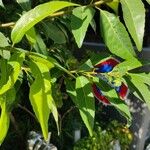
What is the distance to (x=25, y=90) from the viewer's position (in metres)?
3.06

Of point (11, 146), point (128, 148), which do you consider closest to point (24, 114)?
point (11, 146)

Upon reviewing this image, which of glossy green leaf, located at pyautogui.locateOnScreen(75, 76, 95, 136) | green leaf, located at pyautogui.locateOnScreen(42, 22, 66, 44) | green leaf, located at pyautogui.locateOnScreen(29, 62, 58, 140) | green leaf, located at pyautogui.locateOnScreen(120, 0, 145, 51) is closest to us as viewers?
green leaf, located at pyautogui.locateOnScreen(29, 62, 58, 140)

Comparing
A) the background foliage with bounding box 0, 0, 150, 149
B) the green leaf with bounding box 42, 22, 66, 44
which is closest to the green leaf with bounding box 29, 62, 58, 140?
the background foliage with bounding box 0, 0, 150, 149

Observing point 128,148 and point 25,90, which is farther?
point 128,148

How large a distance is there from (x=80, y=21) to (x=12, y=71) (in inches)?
8.2

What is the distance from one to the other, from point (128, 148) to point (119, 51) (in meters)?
2.77

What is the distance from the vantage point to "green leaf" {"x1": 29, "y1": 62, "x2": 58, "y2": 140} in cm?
61

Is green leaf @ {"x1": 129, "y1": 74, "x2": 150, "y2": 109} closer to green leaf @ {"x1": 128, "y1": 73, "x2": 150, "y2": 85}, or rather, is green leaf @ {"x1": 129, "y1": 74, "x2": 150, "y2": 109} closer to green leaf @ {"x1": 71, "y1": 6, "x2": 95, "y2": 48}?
green leaf @ {"x1": 128, "y1": 73, "x2": 150, "y2": 85}

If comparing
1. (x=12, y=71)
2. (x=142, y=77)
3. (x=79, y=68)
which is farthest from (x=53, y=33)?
(x=12, y=71)

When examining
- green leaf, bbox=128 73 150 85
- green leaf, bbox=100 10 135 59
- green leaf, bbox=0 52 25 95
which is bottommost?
green leaf, bbox=128 73 150 85

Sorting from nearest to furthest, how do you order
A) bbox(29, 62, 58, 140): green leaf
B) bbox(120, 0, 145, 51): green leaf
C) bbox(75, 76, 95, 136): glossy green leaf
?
bbox(29, 62, 58, 140): green leaf, bbox(120, 0, 145, 51): green leaf, bbox(75, 76, 95, 136): glossy green leaf

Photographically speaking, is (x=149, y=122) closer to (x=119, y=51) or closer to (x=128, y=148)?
(x=128, y=148)

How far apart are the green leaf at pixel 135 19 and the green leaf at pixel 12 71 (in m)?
0.18

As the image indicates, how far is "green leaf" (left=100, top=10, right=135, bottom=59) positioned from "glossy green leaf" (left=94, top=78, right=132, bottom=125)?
8 cm
